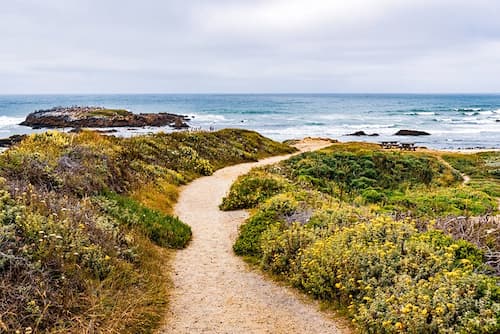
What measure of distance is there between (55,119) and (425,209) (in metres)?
68.4

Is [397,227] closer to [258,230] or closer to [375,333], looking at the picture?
[375,333]

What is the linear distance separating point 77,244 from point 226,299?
108 inches

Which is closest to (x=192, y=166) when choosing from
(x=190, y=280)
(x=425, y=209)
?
(x=425, y=209)

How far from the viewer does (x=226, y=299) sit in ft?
26.5

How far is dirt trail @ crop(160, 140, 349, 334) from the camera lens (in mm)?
7012

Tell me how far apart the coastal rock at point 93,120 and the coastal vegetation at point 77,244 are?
5556cm

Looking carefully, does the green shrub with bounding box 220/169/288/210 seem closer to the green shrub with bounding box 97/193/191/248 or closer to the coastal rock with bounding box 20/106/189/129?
the green shrub with bounding box 97/193/191/248

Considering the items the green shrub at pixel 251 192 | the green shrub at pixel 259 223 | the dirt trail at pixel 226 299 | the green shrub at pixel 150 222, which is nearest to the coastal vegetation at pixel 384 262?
the green shrub at pixel 259 223

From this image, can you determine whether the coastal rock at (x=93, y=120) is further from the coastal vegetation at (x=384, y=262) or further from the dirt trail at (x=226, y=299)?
the dirt trail at (x=226, y=299)

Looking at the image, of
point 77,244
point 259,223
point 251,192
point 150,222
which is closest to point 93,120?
point 251,192

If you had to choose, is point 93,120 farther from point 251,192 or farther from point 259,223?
point 259,223

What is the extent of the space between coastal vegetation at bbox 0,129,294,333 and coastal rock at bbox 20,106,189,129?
182ft

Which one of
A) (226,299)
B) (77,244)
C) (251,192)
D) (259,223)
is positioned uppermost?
(77,244)

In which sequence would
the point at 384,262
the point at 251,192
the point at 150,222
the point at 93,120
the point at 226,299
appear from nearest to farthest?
the point at 384,262, the point at 226,299, the point at 150,222, the point at 251,192, the point at 93,120
